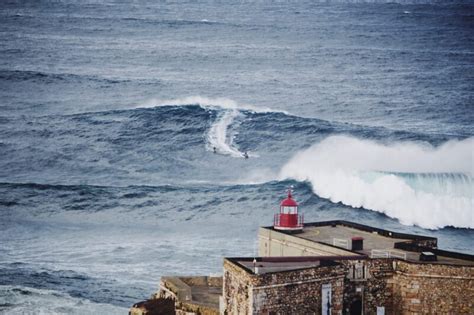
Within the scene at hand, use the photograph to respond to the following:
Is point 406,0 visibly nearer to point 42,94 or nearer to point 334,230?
point 42,94

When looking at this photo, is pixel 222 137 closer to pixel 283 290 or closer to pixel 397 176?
pixel 397 176

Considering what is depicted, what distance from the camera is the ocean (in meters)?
39.3

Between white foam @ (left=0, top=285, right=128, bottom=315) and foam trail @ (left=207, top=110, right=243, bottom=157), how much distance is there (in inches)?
959

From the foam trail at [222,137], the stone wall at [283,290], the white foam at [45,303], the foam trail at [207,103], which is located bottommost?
the stone wall at [283,290]

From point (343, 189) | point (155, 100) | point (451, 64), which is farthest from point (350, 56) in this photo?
point (343, 189)

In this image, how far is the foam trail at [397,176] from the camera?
4572cm

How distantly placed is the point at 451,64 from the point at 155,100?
24.7 metres

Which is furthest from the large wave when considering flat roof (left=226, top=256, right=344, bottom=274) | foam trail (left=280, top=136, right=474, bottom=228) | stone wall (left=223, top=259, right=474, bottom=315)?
stone wall (left=223, top=259, right=474, bottom=315)

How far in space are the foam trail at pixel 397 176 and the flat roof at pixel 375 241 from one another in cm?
1471

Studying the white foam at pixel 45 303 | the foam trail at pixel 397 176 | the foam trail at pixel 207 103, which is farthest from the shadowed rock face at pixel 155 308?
the foam trail at pixel 207 103

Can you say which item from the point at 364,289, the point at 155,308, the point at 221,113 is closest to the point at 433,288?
the point at 364,289

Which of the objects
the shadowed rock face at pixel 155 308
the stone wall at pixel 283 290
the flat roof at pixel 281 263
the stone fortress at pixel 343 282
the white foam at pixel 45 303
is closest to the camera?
the stone wall at pixel 283 290

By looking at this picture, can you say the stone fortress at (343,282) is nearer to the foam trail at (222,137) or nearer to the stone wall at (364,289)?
the stone wall at (364,289)

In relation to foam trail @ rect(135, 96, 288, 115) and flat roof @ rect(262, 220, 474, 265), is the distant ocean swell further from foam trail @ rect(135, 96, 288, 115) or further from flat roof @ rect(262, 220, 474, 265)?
flat roof @ rect(262, 220, 474, 265)
